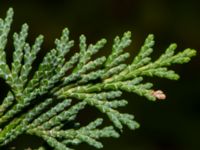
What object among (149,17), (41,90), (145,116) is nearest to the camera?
(41,90)

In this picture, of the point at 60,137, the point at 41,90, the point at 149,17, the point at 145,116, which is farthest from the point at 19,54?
the point at 149,17

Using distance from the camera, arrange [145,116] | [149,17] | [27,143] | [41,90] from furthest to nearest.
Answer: [149,17] → [145,116] → [27,143] → [41,90]

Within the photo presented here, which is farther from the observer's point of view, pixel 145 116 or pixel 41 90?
pixel 145 116

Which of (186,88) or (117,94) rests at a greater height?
(186,88)

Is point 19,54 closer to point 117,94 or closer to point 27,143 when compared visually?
point 117,94

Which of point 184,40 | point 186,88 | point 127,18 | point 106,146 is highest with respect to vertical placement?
point 127,18

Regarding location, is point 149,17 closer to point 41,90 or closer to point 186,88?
point 186,88
